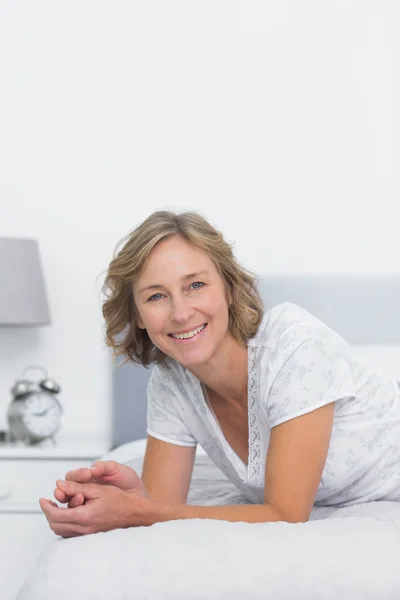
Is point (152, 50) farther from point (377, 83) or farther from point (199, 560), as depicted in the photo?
point (199, 560)

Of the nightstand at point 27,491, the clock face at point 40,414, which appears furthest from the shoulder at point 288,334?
the clock face at point 40,414

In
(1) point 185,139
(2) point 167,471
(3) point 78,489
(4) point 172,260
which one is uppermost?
(1) point 185,139

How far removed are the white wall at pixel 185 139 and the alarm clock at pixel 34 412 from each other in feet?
0.87

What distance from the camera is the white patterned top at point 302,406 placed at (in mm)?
1479

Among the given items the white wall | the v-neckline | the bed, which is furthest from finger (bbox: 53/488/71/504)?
the white wall

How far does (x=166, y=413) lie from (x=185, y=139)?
1719mm

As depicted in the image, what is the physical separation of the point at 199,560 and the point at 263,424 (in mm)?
622

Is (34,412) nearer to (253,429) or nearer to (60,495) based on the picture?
(253,429)

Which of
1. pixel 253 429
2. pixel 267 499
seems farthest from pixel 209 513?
pixel 253 429

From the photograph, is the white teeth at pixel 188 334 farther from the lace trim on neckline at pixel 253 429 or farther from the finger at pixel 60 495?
the finger at pixel 60 495

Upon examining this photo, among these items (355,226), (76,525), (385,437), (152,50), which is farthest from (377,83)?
(76,525)

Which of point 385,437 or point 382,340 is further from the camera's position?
point 382,340

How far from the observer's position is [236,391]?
5.52 feet

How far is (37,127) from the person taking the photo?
333 cm
